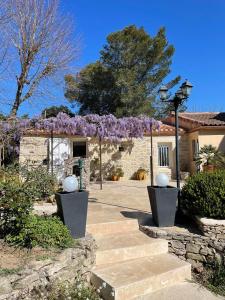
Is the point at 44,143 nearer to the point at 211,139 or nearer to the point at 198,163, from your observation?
the point at 198,163

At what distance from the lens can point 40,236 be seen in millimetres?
3941

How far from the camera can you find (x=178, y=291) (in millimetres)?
3871

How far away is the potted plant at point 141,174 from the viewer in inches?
570

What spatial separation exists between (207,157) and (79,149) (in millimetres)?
6428

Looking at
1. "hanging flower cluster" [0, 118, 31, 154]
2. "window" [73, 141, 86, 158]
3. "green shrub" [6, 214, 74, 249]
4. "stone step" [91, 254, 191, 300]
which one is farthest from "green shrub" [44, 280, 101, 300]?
"window" [73, 141, 86, 158]

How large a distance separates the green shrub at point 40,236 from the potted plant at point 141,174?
10.5m

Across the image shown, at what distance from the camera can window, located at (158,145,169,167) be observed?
14953mm

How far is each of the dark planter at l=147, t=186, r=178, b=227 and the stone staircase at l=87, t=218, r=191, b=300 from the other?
46cm

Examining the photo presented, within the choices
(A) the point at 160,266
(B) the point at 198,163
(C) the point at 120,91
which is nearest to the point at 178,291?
(A) the point at 160,266

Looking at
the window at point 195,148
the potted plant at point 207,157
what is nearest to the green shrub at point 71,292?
the potted plant at point 207,157

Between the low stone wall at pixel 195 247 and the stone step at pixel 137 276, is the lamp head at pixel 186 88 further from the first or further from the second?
the stone step at pixel 137 276

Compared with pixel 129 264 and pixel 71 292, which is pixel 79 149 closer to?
pixel 129 264

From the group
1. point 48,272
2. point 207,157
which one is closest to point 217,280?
point 48,272

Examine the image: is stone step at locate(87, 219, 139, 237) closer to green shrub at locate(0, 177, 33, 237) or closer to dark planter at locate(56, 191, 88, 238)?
dark planter at locate(56, 191, 88, 238)
